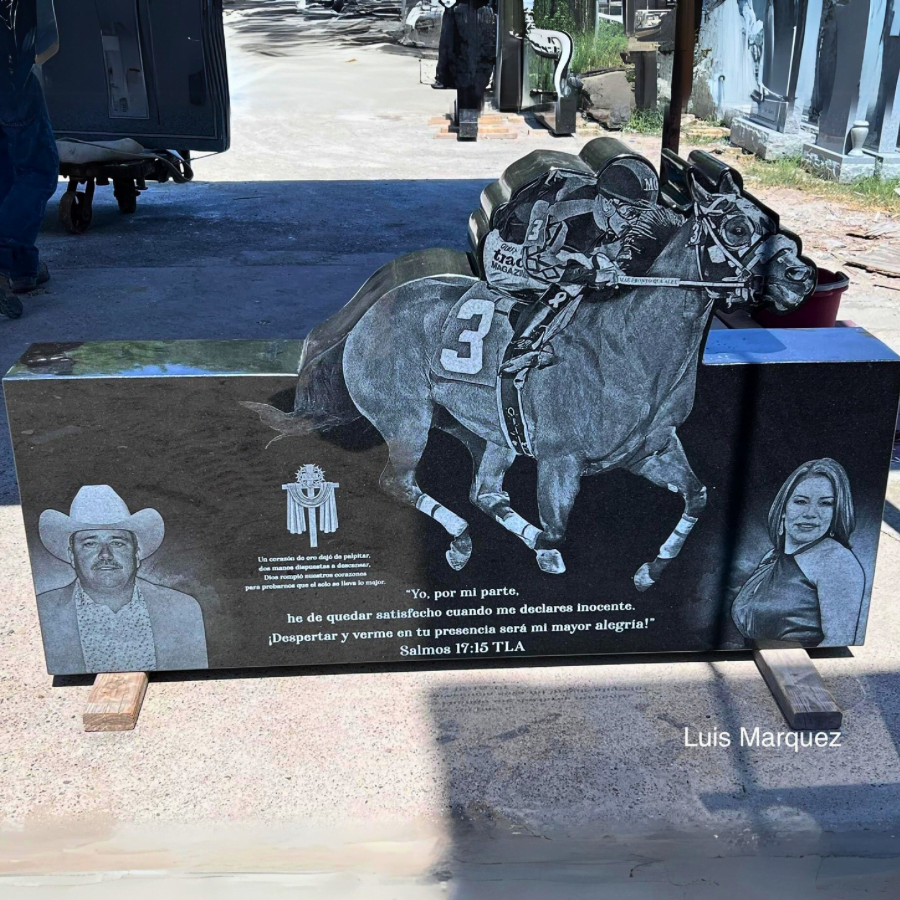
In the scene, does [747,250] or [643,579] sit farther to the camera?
[643,579]

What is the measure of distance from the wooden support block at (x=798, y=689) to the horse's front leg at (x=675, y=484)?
481 millimetres

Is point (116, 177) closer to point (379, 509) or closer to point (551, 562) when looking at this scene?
point (379, 509)

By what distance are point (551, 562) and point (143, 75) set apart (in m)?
8.70

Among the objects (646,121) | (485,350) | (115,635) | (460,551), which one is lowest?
(646,121)

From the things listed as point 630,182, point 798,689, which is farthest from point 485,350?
point 798,689

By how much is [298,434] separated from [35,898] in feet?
4.38

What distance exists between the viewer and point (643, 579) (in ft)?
10.6

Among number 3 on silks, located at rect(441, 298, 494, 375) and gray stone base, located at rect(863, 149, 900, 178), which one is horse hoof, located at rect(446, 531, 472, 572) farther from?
gray stone base, located at rect(863, 149, 900, 178)

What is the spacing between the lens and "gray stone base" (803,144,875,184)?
11.1 metres

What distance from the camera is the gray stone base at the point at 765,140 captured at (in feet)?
40.5

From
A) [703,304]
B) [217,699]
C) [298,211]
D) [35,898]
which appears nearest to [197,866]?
[35,898]

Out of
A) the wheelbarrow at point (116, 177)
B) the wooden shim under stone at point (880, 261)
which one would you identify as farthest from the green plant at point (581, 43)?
the wooden shim under stone at point (880, 261)

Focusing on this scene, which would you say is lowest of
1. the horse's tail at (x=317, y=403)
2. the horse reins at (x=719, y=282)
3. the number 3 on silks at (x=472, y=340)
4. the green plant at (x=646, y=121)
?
the green plant at (x=646, y=121)

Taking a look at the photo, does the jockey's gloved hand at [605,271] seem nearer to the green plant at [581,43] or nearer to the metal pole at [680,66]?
the metal pole at [680,66]
